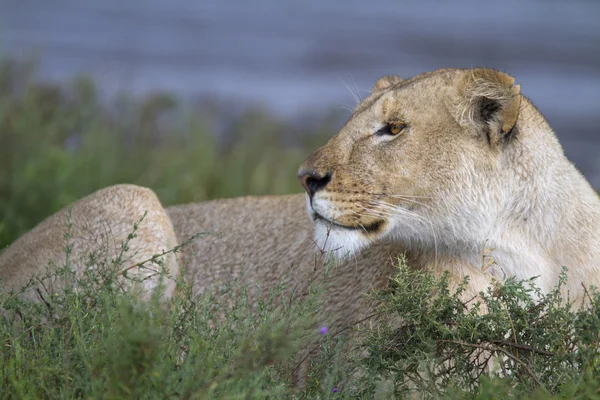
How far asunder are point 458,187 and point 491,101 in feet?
1.33

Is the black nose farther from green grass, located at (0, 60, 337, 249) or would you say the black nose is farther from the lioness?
green grass, located at (0, 60, 337, 249)

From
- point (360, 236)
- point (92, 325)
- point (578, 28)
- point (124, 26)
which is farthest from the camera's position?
point (578, 28)

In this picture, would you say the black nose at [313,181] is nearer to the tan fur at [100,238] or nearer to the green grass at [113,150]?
the tan fur at [100,238]

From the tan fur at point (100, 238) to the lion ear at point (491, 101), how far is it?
1693 mm

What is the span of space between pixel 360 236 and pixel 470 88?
81 cm

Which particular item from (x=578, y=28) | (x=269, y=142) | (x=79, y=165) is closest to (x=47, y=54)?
(x=269, y=142)

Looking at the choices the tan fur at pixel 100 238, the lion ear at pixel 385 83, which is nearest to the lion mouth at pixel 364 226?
the lion ear at pixel 385 83

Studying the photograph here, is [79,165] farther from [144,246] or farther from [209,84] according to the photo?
[209,84]

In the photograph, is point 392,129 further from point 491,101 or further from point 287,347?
point 287,347

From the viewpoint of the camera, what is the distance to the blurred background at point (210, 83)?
8.22 metres

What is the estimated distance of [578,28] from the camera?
19.7 meters

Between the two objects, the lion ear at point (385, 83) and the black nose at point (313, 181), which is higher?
the lion ear at point (385, 83)

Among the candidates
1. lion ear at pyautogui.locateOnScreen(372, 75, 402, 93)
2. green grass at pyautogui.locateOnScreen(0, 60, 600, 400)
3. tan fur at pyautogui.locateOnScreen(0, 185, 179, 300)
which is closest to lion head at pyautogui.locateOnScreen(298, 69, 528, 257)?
green grass at pyautogui.locateOnScreen(0, 60, 600, 400)

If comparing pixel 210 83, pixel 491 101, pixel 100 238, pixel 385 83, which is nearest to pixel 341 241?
pixel 491 101
